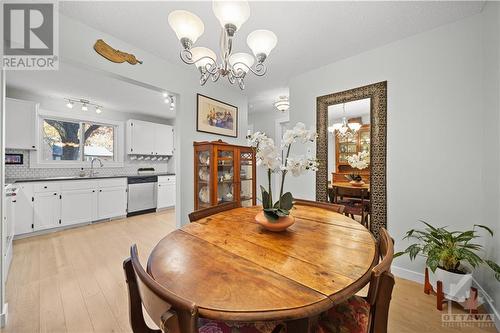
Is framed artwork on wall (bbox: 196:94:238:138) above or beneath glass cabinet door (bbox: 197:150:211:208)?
above

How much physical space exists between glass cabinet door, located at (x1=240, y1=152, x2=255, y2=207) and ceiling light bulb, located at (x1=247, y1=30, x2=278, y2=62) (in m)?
1.91

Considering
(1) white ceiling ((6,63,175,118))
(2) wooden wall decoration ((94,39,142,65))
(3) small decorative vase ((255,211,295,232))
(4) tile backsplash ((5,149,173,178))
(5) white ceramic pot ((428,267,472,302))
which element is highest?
(1) white ceiling ((6,63,175,118))

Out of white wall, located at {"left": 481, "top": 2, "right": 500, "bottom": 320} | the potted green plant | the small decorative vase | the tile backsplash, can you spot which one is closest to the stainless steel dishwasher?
the tile backsplash

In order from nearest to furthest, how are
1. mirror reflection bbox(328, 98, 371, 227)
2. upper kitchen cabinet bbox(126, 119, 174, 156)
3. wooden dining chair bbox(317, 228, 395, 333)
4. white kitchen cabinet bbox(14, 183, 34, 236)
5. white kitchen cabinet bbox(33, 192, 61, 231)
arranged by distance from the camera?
1. wooden dining chair bbox(317, 228, 395, 333)
2. mirror reflection bbox(328, 98, 371, 227)
3. white kitchen cabinet bbox(14, 183, 34, 236)
4. white kitchen cabinet bbox(33, 192, 61, 231)
5. upper kitchen cabinet bbox(126, 119, 174, 156)

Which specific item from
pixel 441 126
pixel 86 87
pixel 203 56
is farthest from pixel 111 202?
pixel 441 126

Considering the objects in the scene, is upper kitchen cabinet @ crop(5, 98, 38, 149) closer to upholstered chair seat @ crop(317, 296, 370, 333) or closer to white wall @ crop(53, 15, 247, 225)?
white wall @ crop(53, 15, 247, 225)

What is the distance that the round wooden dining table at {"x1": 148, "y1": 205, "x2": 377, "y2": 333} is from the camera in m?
0.56

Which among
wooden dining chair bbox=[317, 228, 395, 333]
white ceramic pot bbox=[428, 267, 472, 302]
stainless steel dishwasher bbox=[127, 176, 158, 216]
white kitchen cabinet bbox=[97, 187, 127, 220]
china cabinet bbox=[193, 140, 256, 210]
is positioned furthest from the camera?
stainless steel dishwasher bbox=[127, 176, 158, 216]

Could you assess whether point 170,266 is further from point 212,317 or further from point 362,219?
point 362,219

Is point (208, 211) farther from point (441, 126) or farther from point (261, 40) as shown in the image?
point (441, 126)

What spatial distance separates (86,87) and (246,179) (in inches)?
119

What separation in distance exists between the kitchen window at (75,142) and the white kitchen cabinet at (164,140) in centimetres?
78

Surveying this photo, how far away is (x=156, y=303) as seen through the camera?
53 centimetres

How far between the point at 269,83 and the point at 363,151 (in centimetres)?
177
